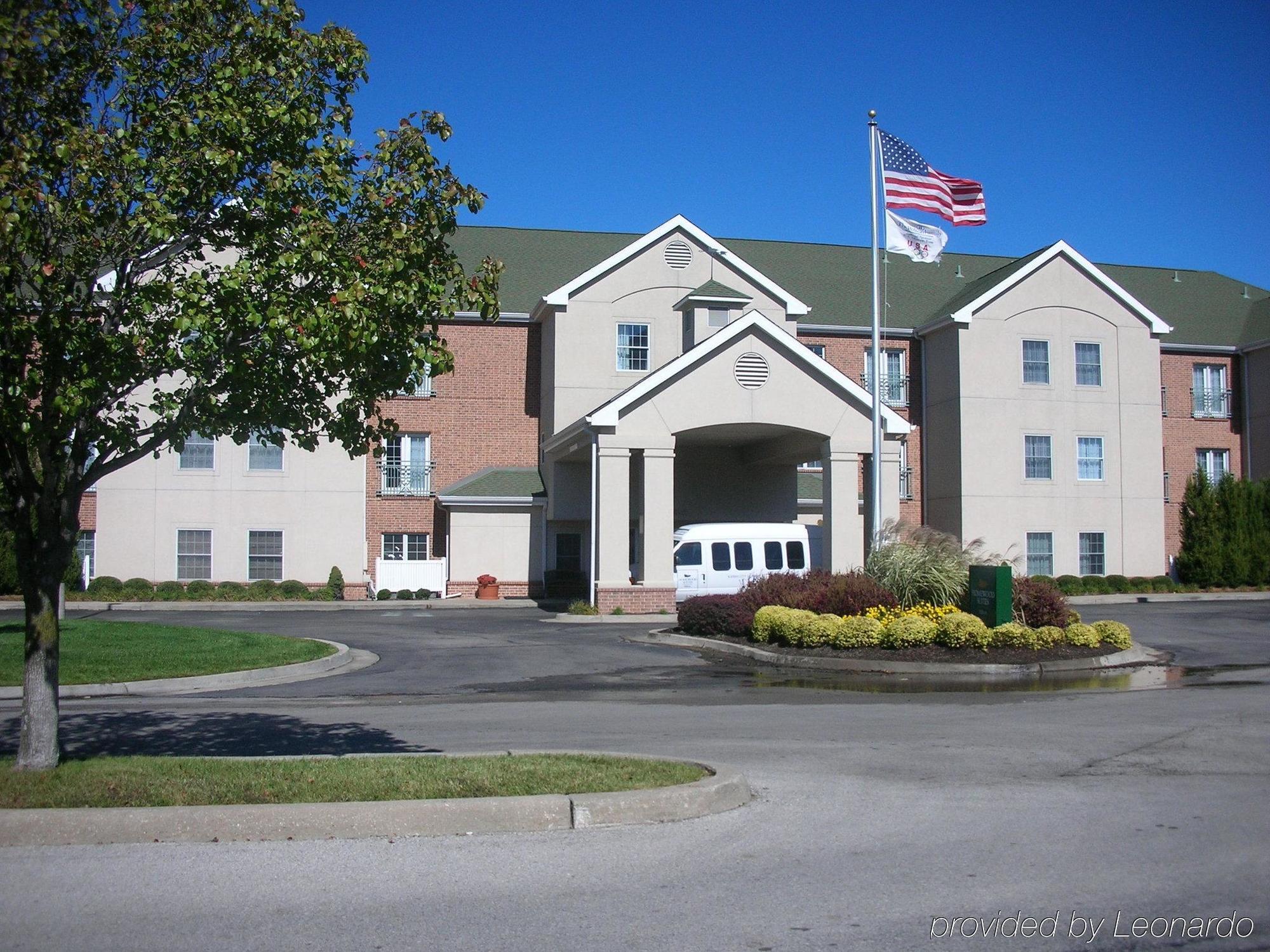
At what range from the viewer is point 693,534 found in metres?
27.8

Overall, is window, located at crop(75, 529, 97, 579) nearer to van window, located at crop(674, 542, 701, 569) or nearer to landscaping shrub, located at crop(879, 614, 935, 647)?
van window, located at crop(674, 542, 701, 569)

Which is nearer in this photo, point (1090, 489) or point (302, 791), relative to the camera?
point (302, 791)

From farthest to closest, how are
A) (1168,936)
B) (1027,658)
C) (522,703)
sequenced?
1. (1027,658)
2. (522,703)
3. (1168,936)

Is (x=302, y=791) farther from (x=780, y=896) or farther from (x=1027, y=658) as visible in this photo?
(x=1027, y=658)

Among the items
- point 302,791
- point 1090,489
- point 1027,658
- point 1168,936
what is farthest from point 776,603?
point 1090,489

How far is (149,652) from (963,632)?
41.6 ft

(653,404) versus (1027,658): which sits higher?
(653,404)

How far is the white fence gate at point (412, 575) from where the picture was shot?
33.7 meters

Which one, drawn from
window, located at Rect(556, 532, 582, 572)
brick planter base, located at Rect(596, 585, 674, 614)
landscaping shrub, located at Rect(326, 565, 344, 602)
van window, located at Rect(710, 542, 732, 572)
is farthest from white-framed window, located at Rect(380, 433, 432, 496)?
van window, located at Rect(710, 542, 732, 572)

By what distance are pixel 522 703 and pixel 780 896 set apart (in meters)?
8.34

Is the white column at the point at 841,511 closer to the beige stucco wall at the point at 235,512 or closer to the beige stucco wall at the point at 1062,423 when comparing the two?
the beige stucco wall at the point at 1062,423

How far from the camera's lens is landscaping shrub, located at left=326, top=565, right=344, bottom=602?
33312 millimetres

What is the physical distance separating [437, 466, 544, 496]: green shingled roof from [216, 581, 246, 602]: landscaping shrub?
608 centimetres

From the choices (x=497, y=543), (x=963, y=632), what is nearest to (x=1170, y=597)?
(x=963, y=632)
